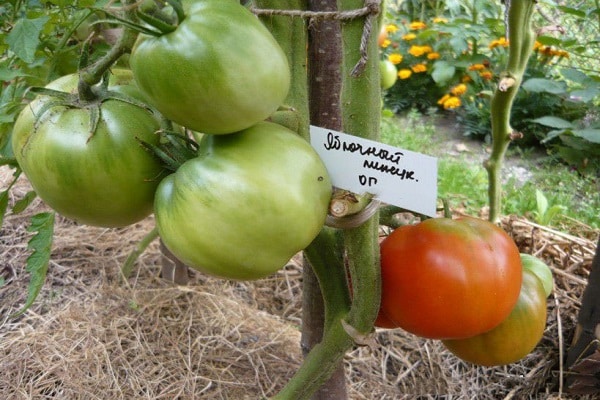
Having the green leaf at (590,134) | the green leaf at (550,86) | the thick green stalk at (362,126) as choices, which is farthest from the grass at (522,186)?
the thick green stalk at (362,126)

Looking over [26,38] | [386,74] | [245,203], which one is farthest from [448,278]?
[386,74]

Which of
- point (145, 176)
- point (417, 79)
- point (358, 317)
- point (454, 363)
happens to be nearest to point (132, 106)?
point (145, 176)

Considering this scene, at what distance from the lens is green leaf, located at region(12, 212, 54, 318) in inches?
28.0

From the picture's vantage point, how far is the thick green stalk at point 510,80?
1215 mm

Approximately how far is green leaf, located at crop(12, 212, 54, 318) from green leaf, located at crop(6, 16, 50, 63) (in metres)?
0.21

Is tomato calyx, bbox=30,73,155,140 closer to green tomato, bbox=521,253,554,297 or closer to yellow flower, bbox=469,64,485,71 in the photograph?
green tomato, bbox=521,253,554,297

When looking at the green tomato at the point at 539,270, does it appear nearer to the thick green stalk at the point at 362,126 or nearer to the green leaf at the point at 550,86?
the thick green stalk at the point at 362,126

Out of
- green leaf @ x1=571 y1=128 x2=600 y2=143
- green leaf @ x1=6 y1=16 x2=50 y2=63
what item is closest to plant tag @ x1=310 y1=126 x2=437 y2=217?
green leaf @ x1=6 y1=16 x2=50 y2=63

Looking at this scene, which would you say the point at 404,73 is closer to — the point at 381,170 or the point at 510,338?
the point at 510,338

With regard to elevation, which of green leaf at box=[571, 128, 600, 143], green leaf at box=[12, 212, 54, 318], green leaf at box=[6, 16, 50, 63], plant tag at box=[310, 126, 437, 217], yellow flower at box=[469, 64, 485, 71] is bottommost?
green leaf at box=[571, 128, 600, 143]

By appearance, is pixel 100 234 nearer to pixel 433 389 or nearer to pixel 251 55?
pixel 433 389

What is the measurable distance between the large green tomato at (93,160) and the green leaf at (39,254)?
0.46 feet

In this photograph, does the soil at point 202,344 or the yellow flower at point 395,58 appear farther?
the yellow flower at point 395,58

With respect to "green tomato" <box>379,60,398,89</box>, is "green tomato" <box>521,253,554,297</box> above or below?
above
